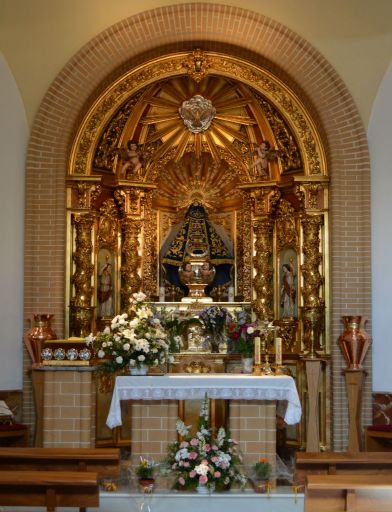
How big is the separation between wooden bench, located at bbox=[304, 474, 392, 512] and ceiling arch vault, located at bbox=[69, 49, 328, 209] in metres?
7.06

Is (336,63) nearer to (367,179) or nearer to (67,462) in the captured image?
(367,179)

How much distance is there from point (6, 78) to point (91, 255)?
9.00 feet

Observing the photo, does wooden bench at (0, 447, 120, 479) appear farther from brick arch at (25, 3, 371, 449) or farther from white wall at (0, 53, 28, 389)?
brick arch at (25, 3, 371, 449)

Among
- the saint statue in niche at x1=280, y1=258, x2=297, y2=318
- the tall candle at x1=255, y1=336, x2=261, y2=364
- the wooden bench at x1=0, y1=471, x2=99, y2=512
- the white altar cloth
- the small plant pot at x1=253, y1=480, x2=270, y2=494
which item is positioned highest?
the saint statue in niche at x1=280, y1=258, x2=297, y2=318

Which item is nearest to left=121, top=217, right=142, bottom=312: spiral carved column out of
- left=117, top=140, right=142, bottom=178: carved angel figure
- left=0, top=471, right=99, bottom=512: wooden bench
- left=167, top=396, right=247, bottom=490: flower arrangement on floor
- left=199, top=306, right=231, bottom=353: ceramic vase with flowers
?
left=117, top=140, right=142, bottom=178: carved angel figure

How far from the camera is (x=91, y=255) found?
537 inches

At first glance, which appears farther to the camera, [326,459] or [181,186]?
[181,186]

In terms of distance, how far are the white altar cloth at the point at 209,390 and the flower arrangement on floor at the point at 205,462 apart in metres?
0.89

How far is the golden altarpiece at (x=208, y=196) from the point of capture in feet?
44.2

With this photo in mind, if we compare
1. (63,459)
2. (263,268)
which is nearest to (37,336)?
(63,459)

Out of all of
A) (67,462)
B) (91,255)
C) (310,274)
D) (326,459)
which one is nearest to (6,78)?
(91,255)

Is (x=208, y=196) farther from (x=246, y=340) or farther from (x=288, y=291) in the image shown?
(x=246, y=340)

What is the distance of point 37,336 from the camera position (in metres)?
12.6

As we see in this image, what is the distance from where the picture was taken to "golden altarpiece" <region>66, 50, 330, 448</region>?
1347 cm
